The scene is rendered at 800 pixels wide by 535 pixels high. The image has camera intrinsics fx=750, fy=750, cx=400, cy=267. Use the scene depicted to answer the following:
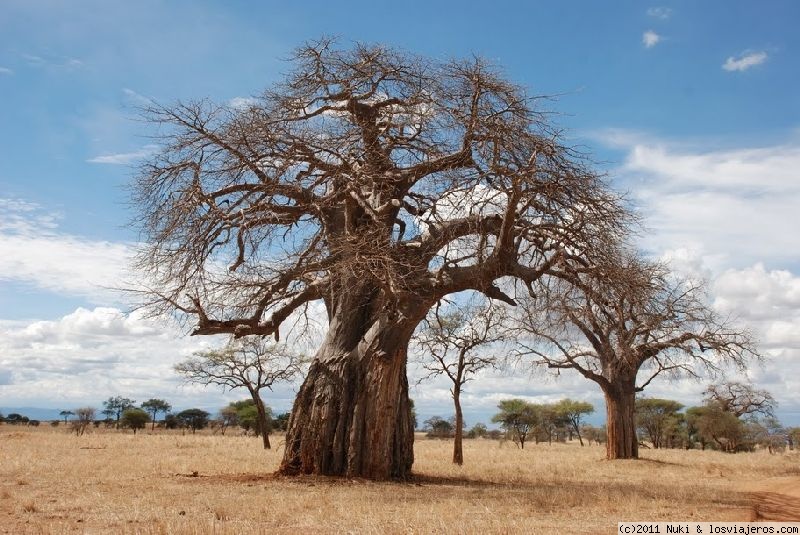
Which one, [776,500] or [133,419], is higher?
[133,419]

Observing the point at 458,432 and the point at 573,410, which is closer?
the point at 458,432

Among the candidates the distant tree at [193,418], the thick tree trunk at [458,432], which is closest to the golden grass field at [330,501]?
the thick tree trunk at [458,432]

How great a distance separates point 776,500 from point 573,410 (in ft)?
130

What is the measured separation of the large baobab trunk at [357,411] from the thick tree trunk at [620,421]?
1136 cm

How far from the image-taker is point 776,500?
11.0 metres

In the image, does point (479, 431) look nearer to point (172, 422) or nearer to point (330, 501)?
point (172, 422)

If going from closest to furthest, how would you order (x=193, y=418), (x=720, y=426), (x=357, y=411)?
(x=357, y=411) → (x=720, y=426) → (x=193, y=418)

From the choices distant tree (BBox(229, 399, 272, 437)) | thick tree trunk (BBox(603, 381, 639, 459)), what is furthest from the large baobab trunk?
distant tree (BBox(229, 399, 272, 437))

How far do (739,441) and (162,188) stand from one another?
41.3m

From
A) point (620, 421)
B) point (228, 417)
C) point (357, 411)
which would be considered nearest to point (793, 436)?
point (620, 421)

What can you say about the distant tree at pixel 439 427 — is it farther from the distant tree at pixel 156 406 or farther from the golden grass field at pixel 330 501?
the golden grass field at pixel 330 501

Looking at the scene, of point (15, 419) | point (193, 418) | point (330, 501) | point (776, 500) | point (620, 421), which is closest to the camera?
point (330, 501)

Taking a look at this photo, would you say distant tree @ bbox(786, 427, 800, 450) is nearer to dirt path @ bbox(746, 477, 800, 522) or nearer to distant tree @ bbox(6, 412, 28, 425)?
dirt path @ bbox(746, 477, 800, 522)

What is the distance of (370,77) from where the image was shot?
40.0 feet
